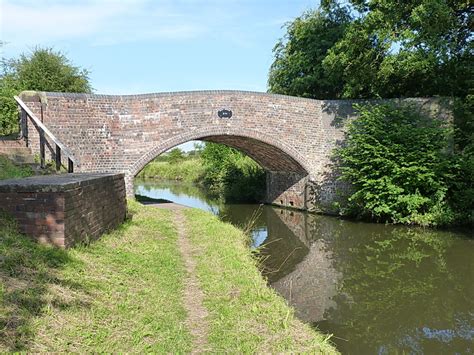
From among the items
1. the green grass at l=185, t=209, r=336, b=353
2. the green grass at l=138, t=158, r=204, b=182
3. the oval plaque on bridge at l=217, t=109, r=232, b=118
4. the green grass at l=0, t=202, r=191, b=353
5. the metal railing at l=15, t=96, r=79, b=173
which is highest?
the oval plaque on bridge at l=217, t=109, r=232, b=118

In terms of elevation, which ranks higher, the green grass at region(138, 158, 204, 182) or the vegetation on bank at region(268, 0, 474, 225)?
the vegetation on bank at region(268, 0, 474, 225)

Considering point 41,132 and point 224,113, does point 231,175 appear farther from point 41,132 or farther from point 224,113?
point 41,132

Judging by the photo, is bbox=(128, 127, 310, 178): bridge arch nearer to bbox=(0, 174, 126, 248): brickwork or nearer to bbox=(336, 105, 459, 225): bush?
bbox=(336, 105, 459, 225): bush

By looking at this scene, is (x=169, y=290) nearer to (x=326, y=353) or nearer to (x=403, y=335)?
(x=326, y=353)

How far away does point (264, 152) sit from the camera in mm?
15812

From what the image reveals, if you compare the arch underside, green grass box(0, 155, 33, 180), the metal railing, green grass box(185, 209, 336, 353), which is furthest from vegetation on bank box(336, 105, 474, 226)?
green grass box(0, 155, 33, 180)

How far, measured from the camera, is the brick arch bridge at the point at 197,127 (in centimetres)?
1187

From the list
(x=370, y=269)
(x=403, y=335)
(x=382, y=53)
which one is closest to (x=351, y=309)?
(x=403, y=335)

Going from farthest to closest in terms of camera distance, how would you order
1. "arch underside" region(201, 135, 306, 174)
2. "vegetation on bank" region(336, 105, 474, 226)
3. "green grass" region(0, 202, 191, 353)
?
"arch underside" region(201, 135, 306, 174)
"vegetation on bank" region(336, 105, 474, 226)
"green grass" region(0, 202, 191, 353)

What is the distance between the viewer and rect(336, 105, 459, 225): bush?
452 inches

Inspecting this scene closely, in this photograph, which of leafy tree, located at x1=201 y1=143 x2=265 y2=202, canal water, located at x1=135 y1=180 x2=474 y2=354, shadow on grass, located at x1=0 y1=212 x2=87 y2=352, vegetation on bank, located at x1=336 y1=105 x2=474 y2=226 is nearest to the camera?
shadow on grass, located at x1=0 y1=212 x2=87 y2=352

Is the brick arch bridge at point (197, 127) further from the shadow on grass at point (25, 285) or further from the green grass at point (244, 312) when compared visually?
the shadow on grass at point (25, 285)

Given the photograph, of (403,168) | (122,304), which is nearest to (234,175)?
(403,168)

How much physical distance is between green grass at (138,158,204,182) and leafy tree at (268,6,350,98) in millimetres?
12279
